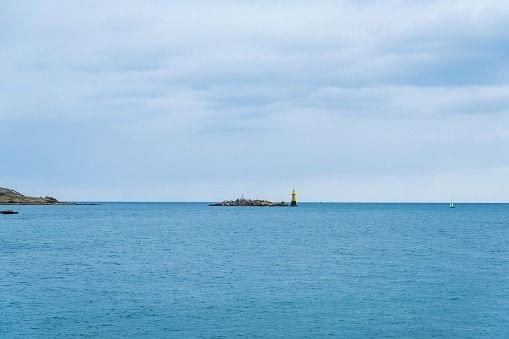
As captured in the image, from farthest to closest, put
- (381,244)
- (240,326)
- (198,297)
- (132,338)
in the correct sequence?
1. (381,244)
2. (198,297)
3. (240,326)
4. (132,338)

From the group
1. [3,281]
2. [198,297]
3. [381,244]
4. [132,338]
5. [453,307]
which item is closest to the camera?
[132,338]

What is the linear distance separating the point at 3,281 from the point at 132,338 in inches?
1099

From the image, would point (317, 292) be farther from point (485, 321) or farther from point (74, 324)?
point (74, 324)

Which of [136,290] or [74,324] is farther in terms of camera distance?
[136,290]

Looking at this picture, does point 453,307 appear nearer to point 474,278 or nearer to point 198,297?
point 474,278

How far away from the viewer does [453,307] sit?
1941 inches

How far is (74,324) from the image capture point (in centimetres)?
4341

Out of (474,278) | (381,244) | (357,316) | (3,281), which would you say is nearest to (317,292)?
(357,316)

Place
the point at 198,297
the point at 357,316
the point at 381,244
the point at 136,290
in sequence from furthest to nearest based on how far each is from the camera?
the point at 381,244 → the point at 136,290 → the point at 198,297 → the point at 357,316

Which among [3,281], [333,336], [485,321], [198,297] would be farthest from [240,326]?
[3,281]

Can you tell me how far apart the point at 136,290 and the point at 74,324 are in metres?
13.3

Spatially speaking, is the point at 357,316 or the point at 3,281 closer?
the point at 357,316

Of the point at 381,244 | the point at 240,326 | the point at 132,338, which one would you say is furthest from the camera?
the point at 381,244

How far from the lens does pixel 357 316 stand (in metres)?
45.4
